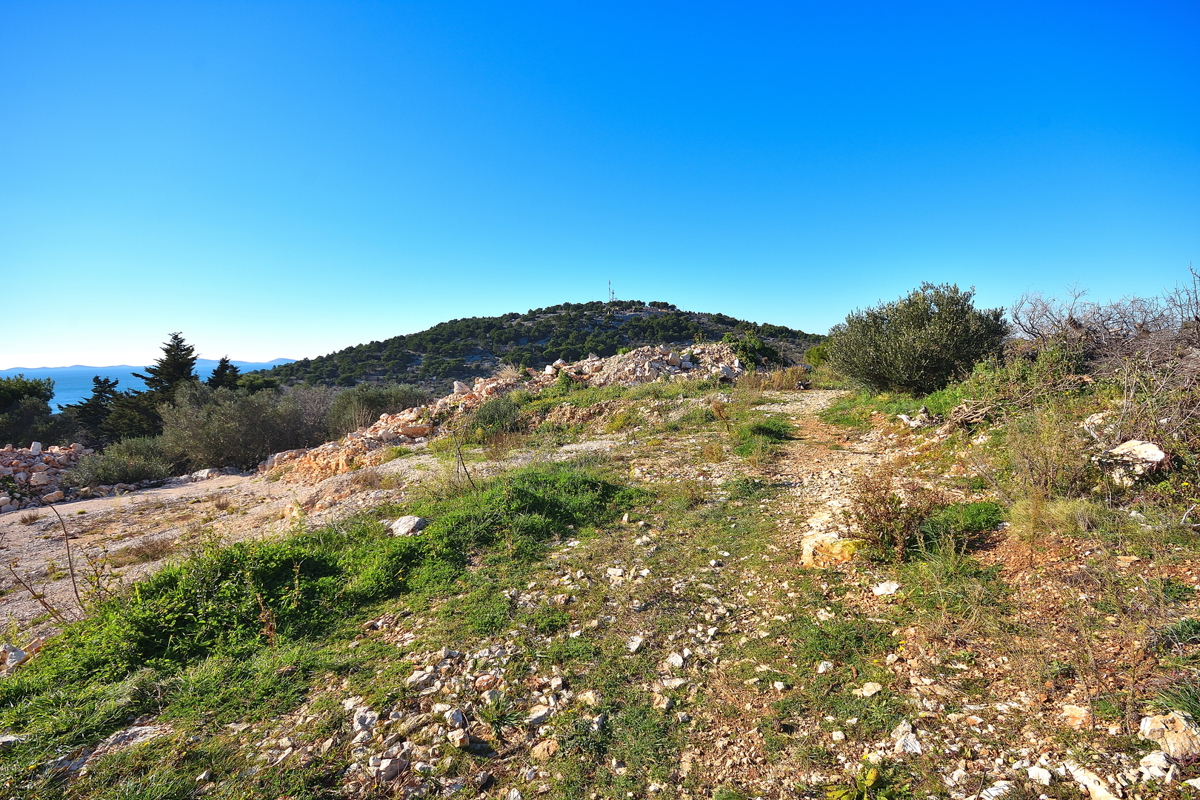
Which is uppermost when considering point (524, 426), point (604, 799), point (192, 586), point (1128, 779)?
point (524, 426)

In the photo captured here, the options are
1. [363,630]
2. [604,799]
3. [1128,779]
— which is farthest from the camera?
Answer: [363,630]

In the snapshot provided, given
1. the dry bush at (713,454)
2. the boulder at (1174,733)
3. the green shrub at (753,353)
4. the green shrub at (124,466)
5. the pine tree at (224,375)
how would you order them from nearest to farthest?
the boulder at (1174,733), the dry bush at (713,454), the green shrub at (124,466), the green shrub at (753,353), the pine tree at (224,375)

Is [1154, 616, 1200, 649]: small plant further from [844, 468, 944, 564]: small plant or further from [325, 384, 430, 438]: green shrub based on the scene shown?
[325, 384, 430, 438]: green shrub

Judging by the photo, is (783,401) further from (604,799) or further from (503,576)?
(604,799)

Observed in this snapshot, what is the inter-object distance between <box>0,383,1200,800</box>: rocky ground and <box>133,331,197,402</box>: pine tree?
2143cm

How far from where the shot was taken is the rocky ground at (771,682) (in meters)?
2.25

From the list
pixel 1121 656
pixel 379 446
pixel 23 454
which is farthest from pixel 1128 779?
pixel 23 454

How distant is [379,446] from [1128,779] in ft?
39.8

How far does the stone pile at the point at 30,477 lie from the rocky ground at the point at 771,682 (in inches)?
345

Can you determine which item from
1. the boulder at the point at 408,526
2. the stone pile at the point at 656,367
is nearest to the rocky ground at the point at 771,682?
the boulder at the point at 408,526

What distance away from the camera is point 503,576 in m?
4.53

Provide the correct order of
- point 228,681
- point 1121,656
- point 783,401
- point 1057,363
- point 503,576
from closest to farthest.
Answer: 1. point 1121,656
2. point 228,681
3. point 503,576
4. point 1057,363
5. point 783,401

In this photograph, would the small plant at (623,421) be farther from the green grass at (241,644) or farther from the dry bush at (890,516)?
the dry bush at (890,516)

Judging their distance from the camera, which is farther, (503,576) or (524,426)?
(524,426)
